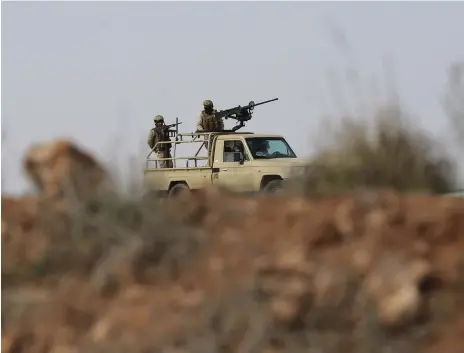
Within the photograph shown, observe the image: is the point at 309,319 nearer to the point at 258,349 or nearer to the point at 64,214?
the point at 258,349

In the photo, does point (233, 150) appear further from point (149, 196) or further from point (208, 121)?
point (149, 196)

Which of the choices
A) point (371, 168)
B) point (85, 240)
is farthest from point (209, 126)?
point (85, 240)

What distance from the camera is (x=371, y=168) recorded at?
5.17m

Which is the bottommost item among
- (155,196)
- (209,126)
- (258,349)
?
(258,349)

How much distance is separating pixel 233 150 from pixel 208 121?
1.44 metres

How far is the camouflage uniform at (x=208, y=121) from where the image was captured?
51.4 ft

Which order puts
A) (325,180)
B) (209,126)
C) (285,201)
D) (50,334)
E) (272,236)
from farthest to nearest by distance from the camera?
(209,126) → (325,180) → (285,201) → (272,236) → (50,334)

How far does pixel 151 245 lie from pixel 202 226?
353 mm

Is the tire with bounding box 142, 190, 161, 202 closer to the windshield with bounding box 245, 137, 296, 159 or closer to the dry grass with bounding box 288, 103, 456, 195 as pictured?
the dry grass with bounding box 288, 103, 456, 195

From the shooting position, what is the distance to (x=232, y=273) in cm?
379

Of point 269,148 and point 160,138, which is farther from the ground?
point 160,138

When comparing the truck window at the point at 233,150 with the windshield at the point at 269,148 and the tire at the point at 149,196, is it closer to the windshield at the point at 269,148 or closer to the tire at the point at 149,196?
the windshield at the point at 269,148

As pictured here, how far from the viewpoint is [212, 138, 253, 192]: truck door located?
551 inches

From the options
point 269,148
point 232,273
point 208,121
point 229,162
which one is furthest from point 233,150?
point 232,273
